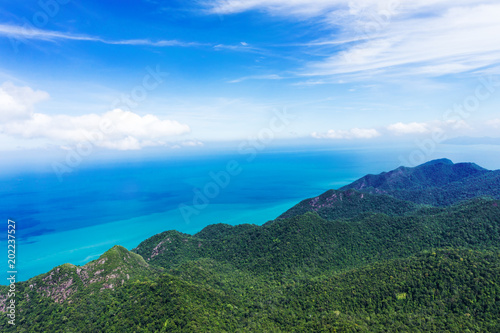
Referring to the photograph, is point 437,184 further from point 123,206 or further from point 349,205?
point 123,206

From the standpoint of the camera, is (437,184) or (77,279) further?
(437,184)

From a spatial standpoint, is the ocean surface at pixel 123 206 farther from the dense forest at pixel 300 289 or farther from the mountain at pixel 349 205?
the dense forest at pixel 300 289

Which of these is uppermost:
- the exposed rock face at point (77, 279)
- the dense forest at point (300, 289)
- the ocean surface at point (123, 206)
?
the ocean surface at point (123, 206)

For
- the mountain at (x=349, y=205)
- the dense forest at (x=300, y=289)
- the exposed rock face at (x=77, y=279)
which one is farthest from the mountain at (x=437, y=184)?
the exposed rock face at (x=77, y=279)

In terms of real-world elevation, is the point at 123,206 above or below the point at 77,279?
above

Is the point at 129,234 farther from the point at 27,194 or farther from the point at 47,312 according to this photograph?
the point at 27,194

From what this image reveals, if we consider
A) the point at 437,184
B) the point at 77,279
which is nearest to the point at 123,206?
the point at 77,279

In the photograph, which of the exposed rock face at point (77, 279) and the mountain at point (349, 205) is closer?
the exposed rock face at point (77, 279)
